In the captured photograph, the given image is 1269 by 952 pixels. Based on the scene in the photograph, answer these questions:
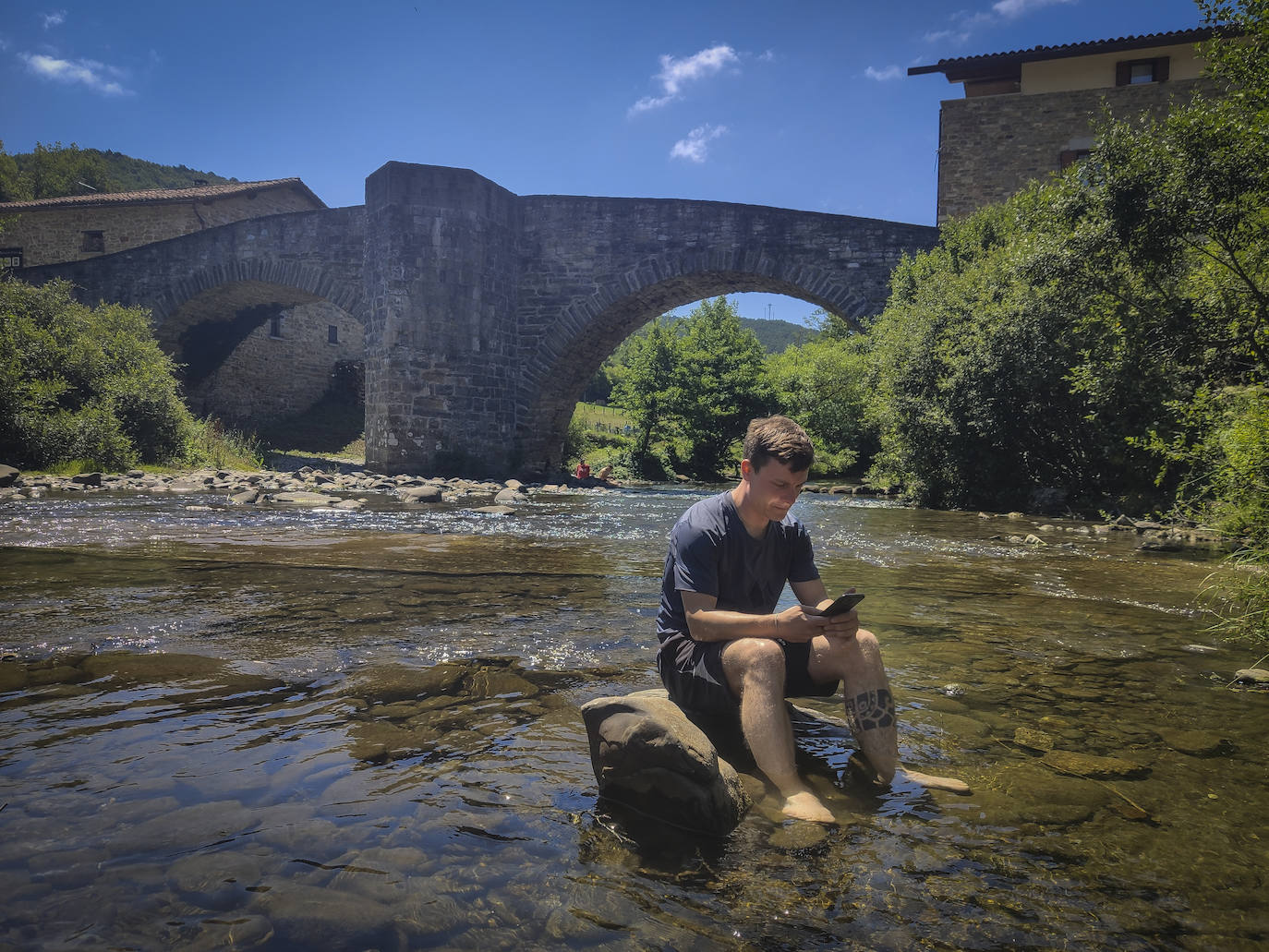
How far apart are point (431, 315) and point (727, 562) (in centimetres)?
1661

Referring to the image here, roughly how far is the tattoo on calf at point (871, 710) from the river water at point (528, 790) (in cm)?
20

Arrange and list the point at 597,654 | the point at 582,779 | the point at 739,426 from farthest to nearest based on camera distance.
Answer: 1. the point at 739,426
2. the point at 597,654
3. the point at 582,779

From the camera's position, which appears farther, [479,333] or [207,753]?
[479,333]

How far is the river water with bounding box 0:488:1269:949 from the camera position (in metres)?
1.68

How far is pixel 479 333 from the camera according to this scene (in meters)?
18.8

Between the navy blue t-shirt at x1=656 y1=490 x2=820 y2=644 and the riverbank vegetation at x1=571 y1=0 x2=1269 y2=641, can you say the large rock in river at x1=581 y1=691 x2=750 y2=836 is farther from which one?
the riverbank vegetation at x1=571 y1=0 x2=1269 y2=641

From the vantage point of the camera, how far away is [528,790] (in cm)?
232

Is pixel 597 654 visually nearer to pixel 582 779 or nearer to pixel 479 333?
pixel 582 779

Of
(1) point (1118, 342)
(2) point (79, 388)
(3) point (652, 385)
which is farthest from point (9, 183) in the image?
(1) point (1118, 342)

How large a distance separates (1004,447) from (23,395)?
56.8 feet

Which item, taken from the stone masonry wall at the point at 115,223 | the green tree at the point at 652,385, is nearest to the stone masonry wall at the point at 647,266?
the green tree at the point at 652,385

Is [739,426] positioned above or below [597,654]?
above

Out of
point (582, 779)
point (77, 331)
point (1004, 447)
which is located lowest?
point (582, 779)

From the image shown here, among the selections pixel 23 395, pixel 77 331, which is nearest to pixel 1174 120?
pixel 23 395
